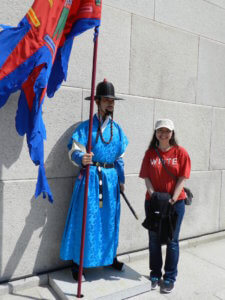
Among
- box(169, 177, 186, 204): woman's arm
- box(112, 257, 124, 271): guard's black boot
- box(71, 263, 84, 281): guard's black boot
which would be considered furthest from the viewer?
box(112, 257, 124, 271): guard's black boot

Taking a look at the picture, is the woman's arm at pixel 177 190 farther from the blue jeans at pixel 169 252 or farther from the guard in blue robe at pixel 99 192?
the guard in blue robe at pixel 99 192

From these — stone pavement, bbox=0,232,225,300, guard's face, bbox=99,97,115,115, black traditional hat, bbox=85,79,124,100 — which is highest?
black traditional hat, bbox=85,79,124,100

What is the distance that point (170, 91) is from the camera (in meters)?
3.96

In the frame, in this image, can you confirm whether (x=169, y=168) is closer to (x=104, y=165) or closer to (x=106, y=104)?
(x=104, y=165)

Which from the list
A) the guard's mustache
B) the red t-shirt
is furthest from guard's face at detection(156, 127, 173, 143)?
the guard's mustache

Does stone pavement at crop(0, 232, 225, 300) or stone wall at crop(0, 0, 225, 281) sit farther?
stone wall at crop(0, 0, 225, 281)

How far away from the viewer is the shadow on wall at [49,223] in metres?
3.06

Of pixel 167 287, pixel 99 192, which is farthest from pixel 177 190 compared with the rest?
pixel 167 287

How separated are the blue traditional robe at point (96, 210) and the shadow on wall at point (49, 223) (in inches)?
9.2

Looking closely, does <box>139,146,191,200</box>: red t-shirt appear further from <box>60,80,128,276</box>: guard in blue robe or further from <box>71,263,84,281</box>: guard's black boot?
<box>71,263,84,281</box>: guard's black boot

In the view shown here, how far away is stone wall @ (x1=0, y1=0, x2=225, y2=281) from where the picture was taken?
2990 mm

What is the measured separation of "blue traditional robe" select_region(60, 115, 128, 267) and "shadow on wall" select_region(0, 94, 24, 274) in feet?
1.68

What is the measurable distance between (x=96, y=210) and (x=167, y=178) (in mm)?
716

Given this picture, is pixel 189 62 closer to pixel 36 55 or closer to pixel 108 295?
pixel 36 55
